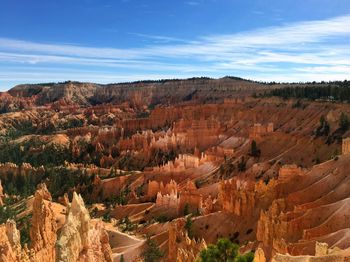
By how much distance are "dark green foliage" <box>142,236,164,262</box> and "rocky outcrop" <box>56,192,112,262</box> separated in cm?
1581

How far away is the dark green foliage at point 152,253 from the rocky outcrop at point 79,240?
51.9 ft

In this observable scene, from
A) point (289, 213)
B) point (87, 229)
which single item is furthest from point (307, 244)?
point (87, 229)

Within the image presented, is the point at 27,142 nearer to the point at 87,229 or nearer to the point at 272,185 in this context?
the point at 272,185

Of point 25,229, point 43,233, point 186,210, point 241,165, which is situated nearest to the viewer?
point 43,233

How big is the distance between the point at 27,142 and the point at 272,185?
94.4 metres

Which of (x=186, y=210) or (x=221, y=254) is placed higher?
(x=221, y=254)

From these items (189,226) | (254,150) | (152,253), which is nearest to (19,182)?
(254,150)

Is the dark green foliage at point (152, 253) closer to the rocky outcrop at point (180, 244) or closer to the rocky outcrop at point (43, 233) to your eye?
the rocky outcrop at point (180, 244)

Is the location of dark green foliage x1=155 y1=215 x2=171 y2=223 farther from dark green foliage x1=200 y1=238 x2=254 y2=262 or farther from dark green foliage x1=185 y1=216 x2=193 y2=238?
dark green foliage x1=200 y1=238 x2=254 y2=262

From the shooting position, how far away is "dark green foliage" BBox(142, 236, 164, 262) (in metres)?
38.8

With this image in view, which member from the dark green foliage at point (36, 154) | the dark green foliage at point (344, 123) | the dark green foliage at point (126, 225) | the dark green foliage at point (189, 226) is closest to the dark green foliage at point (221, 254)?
the dark green foliage at point (189, 226)

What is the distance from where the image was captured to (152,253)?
39438 mm

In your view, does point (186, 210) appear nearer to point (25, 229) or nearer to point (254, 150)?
point (25, 229)

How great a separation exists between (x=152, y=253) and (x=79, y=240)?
64.5 ft
